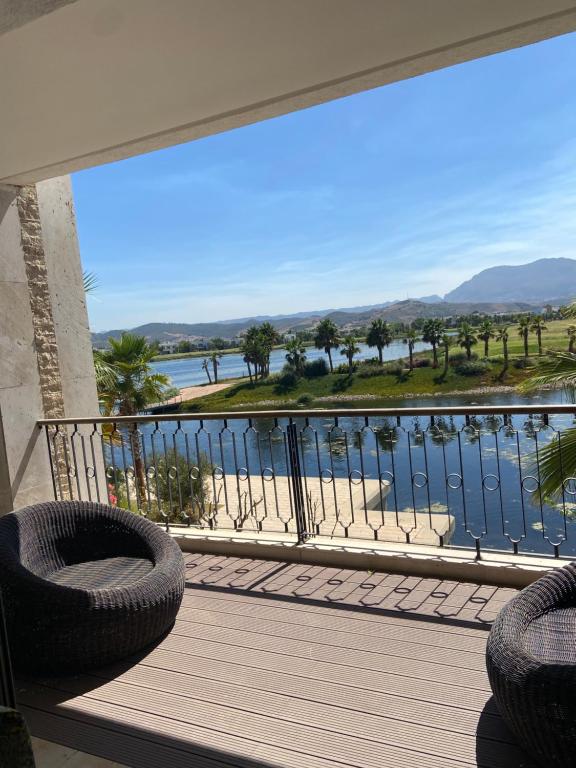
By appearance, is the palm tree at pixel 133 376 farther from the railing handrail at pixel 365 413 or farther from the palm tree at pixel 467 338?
the palm tree at pixel 467 338

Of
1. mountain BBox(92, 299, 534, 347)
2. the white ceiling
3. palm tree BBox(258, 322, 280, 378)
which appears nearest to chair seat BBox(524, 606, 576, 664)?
the white ceiling

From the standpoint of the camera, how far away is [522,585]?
2.94m

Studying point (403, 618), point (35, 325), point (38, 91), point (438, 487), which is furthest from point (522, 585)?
point (438, 487)

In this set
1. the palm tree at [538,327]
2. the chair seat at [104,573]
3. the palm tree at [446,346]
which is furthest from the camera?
the palm tree at [446,346]

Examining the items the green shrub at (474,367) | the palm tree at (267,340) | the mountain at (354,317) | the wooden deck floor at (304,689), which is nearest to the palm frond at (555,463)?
the wooden deck floor at (304,689)

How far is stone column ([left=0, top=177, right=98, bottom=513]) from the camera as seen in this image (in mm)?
4125

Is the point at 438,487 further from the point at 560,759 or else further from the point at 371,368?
the point at 560,759

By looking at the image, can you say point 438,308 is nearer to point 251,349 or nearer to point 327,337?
point 327,337

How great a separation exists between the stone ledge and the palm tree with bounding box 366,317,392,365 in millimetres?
22610

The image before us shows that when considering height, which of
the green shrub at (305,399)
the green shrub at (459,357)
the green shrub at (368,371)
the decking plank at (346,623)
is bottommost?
the green shrub at (305,399)

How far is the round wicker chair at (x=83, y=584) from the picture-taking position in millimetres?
2346

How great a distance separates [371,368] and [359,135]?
32.3 metres

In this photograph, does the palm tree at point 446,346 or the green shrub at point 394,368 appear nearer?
the palm tree at point 446,346

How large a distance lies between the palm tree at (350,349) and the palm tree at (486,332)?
711 centimetres
